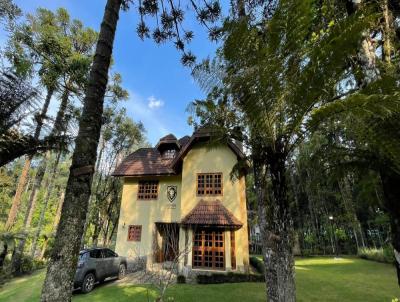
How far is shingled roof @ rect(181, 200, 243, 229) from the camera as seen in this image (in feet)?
43.2

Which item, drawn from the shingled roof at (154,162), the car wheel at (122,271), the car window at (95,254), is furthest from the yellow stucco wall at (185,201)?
the car window at (95,254)

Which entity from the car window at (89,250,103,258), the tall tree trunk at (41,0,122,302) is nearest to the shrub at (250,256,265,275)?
the car window at (89,250,103,258)

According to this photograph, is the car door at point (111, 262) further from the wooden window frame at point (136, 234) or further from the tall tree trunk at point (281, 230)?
the tall tree trunk at point (281, 230)

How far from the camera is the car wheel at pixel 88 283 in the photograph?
405 inches

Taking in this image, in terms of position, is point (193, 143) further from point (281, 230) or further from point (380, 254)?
point (380, 254)

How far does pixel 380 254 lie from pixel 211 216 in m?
14.0

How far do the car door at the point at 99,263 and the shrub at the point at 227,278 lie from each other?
15.1 feet

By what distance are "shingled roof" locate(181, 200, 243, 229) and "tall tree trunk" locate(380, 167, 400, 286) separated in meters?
9.15

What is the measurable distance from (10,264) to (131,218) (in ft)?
23.1

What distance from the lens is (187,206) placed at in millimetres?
14797

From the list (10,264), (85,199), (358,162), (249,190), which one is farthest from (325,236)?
(85,199)

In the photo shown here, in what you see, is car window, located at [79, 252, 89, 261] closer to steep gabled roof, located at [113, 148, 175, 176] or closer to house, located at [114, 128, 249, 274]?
house, located at [114, 128, 249, 274]

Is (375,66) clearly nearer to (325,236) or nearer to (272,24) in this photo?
(272,24)

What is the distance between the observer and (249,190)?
102ft
